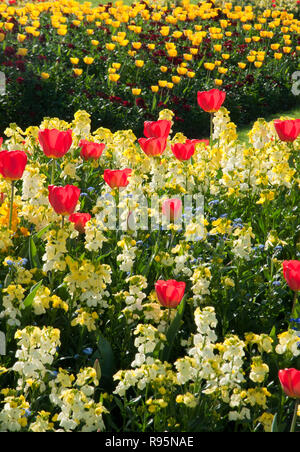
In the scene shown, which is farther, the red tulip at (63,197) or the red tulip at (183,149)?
the red tulip at (183,149)

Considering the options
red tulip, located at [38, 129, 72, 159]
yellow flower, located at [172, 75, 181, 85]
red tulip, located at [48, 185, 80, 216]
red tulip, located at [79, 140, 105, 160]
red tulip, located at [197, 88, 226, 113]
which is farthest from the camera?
yellow flower, located at [172, 75, 181, 85]

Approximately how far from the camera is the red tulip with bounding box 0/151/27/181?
123 inches

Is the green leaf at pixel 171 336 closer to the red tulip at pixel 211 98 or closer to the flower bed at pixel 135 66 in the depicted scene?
the red tulip at pixel 211 98

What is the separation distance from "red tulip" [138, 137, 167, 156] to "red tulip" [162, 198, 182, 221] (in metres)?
0.64

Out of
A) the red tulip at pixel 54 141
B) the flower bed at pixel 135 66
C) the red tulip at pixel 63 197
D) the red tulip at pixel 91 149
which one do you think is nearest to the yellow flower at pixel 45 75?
the flower bed at pixel 135 66

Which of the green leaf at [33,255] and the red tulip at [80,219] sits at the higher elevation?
the red tulip at [80,219]

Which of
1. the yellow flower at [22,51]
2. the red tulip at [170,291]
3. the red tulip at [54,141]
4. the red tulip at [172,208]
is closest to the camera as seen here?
the red tulip at [170,291]

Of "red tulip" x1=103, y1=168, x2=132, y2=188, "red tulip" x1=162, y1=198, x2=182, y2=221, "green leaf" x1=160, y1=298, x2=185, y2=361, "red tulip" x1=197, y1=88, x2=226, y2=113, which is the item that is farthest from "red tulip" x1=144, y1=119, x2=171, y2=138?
"green leaf" x1=160, y1=298, x2=185, y2=361

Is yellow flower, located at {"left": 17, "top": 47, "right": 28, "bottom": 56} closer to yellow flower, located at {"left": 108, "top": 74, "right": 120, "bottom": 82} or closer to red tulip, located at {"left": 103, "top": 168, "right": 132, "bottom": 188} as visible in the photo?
yellow flower, located at {"left": 108, "top": 74, "right": 120, "bottom": 82}

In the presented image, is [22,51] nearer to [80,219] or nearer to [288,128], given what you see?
[288,128]

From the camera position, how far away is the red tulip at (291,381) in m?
2.26

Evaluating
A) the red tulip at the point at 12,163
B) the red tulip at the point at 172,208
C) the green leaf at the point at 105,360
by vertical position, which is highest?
the red tulip at the point at 12,163
